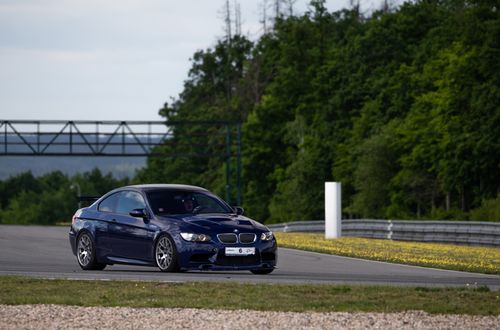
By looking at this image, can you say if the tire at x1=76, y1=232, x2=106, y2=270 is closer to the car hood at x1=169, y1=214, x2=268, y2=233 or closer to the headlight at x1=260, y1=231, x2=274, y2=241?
the car hood at x1=169, y1=214, x2=268, y2=233

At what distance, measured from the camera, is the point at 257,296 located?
15133 mm

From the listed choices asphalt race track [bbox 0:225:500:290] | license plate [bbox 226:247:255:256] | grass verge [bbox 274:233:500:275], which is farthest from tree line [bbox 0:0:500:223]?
license plate [bbox 226:247:255:256]

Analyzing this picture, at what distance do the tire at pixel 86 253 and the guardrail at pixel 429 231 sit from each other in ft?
51.6

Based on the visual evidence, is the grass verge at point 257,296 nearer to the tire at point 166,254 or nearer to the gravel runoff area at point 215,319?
the gravel runoff area at point 215,319

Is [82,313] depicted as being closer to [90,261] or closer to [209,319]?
[209,319]

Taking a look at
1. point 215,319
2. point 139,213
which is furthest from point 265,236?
point 215,319

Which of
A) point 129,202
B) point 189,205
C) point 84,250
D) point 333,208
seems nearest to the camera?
point 189,205

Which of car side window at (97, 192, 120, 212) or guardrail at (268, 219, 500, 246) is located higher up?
car side window at (97, 192, 120, 212)

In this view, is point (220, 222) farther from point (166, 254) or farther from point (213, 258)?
point (166, 254)

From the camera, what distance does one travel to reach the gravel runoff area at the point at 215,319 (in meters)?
12.4

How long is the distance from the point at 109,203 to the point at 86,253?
88 cm

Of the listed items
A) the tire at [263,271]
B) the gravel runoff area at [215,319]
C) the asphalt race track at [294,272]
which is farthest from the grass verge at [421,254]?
the gravel runoff area at [215,319]

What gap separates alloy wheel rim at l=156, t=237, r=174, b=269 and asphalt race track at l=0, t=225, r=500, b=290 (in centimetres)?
17

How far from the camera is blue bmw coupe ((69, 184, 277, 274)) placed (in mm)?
19438
